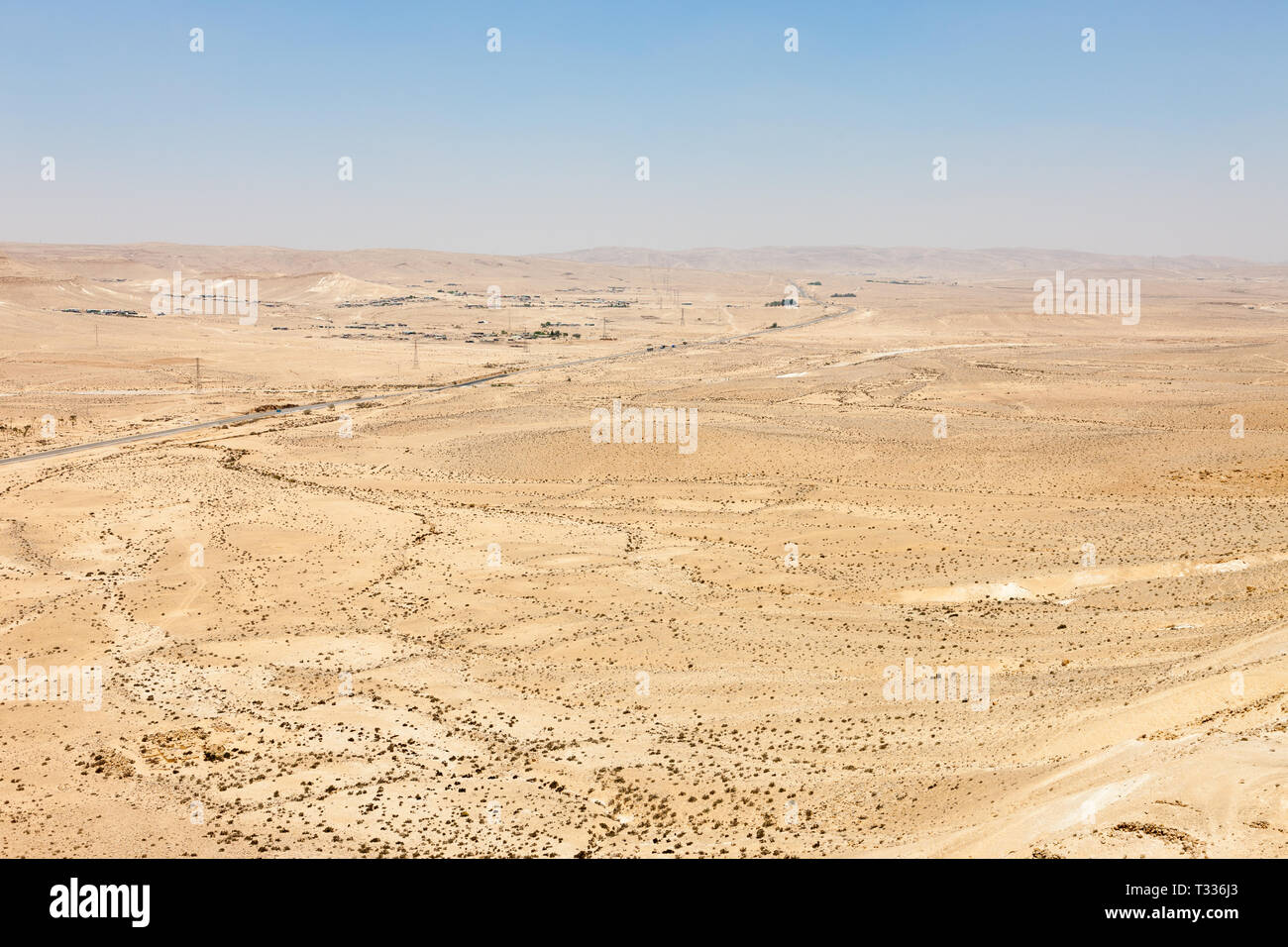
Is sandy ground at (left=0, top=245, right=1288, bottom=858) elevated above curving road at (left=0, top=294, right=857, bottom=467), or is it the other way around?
curving road at (left=0, top=294, right=857, bottom=467)

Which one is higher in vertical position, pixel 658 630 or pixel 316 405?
pixel 316 405

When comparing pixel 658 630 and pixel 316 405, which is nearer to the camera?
pixel 658 630

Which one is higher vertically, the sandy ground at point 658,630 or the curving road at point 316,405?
the curving road at point 316,405

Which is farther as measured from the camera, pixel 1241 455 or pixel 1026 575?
pixel 1241 455

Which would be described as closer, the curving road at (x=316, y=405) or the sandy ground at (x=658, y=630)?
the sandy ground at (x=658, y=630)

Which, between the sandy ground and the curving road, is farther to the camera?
the curving road

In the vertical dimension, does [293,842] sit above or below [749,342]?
below
